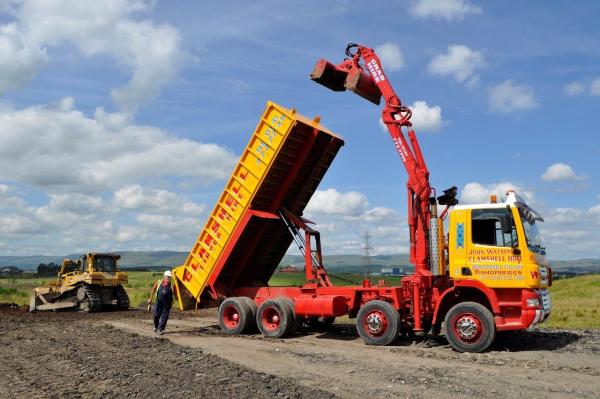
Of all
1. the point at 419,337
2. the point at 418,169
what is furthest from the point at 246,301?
the point at 418,169

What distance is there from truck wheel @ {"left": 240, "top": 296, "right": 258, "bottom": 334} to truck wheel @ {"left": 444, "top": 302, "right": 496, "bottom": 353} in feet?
16.1

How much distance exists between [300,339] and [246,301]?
1751 millimetres

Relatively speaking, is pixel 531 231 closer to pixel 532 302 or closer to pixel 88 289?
pixel 532 302

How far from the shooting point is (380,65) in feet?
42.5

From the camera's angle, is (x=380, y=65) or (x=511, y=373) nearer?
(x=511, y=373)

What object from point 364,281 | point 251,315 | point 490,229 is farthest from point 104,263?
point 490,229

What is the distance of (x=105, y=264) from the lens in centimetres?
2334

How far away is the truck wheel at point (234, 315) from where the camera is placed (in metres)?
13.6

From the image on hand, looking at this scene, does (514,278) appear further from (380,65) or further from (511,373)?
(380,65)

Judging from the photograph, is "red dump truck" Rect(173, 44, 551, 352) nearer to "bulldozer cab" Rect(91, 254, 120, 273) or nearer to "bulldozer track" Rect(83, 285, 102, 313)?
"bulldozer track" Rect(83, 285, 102, 313)

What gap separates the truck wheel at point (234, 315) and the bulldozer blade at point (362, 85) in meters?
5.77

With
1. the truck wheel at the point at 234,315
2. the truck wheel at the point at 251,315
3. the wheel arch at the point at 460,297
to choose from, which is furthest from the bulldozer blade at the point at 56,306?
the wheel arch at the point at 460,297

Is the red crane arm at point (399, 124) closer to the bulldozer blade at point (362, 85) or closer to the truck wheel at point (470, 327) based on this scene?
the bulldozer blade at point (362, 85)

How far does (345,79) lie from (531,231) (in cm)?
534
